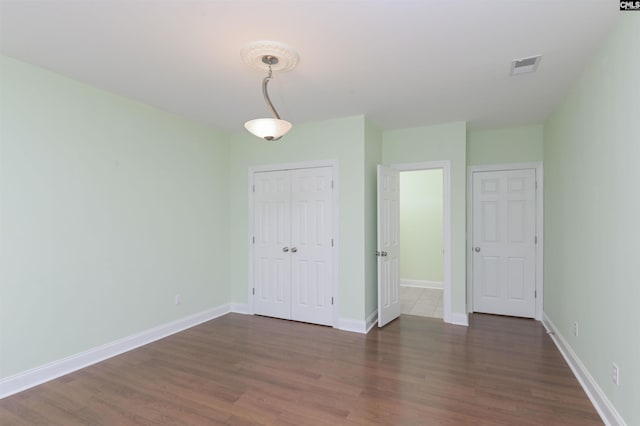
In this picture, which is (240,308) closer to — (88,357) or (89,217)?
(88,357)

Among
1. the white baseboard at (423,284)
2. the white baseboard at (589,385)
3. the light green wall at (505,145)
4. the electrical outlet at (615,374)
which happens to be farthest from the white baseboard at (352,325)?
the white baseboard at (423,284)

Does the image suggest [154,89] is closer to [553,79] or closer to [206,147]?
[206,147]

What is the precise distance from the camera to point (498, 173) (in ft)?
14.8

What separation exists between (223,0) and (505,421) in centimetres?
313

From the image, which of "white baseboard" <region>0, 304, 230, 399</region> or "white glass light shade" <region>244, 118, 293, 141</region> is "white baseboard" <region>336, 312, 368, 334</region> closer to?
"white baseboard" <region>0, 304, 230, 399</region>

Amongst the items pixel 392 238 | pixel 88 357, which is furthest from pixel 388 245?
pixel 88 357

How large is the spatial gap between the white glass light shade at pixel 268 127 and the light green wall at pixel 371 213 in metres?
1.79

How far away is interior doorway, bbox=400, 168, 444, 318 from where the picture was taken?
20.6 ft

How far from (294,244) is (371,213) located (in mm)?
1088

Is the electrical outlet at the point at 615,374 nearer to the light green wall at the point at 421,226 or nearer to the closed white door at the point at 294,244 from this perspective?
the closed white door at the point at 294,244

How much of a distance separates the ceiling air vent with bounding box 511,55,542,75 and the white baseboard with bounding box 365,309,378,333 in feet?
9.67

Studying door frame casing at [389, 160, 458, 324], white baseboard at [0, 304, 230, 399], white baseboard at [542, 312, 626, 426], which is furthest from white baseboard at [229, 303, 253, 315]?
white baseboard at [542, 312, 626, 426]

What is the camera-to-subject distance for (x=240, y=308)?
470cm

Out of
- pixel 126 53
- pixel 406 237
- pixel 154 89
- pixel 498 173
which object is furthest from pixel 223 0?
pixel 406 237
